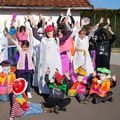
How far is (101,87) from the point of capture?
1035 cm

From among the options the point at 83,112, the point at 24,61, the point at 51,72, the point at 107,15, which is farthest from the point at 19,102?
the point at 107,15

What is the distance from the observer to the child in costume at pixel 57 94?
30.7ft

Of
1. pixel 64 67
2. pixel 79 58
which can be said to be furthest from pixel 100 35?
pixel 64 67

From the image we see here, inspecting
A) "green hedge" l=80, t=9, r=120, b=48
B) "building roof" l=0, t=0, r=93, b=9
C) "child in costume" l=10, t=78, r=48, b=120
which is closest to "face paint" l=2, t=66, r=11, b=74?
"child in costume" l=10, t=78, r=48, b=120

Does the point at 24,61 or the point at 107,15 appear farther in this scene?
the point at 107,15

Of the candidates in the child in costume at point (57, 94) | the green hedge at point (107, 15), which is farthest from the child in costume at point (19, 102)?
the green hedge at point (107, 15)

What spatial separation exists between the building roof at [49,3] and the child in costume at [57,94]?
16085 mm

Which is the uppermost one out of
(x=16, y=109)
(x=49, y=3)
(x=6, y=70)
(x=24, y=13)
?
(x=49, y=3)

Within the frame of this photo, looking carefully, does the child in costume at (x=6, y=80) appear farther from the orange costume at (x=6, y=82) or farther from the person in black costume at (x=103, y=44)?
the person in black costume at (x=103, y=44)

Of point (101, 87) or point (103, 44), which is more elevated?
point (103, 44)

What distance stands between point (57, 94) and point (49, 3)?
57.2 feet

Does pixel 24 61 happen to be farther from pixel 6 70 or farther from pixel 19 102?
pixel 19 102

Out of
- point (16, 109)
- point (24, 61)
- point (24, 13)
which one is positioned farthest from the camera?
point (24, 13)

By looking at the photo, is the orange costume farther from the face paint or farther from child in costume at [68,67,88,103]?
child in costume at [68,67,88,103]
